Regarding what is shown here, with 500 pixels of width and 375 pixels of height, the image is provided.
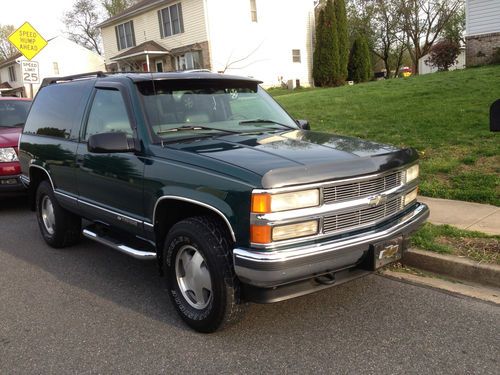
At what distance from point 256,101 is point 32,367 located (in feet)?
9.92

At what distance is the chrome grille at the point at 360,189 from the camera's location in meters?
3.23

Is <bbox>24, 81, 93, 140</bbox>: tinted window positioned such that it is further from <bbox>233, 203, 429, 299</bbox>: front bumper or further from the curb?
the curb

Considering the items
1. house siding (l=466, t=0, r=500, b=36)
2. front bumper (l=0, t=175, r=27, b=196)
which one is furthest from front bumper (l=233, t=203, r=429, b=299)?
house siding (l=466, t=0, r=500, b=36)

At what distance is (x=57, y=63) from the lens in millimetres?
46250

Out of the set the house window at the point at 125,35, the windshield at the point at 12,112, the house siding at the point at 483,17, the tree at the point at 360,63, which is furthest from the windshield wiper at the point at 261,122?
the house window at the point at 125,35

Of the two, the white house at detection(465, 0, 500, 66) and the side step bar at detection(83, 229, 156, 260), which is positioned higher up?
the white house at detection(465, 0, 500, 66)

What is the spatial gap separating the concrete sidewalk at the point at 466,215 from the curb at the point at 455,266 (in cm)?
83

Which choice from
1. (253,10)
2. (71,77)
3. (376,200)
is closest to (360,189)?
(376,200)

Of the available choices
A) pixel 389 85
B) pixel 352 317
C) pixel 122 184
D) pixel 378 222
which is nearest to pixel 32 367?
A: pixel 122 184

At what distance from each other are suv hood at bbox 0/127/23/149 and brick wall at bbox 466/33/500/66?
16691 millimetres

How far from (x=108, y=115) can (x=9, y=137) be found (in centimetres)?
397

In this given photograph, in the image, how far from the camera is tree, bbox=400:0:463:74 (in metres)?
42.8

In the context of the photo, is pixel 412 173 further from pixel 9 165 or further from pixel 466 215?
pixel 9 165

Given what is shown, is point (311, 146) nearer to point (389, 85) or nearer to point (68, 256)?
point (68, 256)
